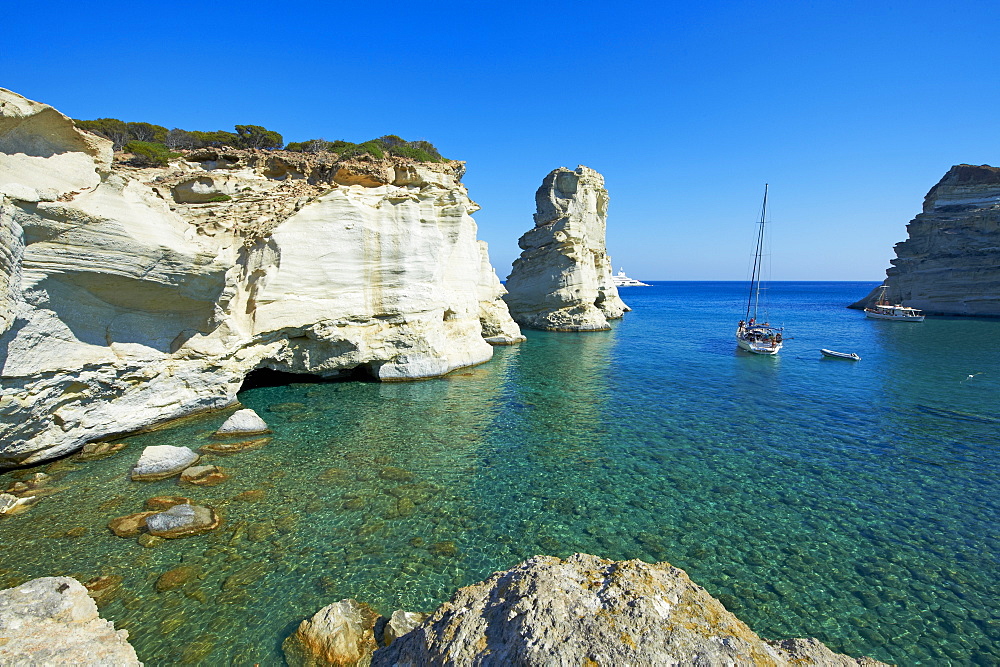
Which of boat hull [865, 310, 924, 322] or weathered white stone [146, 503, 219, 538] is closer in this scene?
weathered white stone [146, 503, 219, 538]

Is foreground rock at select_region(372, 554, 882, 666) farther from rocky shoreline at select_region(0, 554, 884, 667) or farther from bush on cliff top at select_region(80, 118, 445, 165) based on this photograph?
bush on cliff top at select_region(80, 118, 445, 165)

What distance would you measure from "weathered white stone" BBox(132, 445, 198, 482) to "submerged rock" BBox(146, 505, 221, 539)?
1.73m

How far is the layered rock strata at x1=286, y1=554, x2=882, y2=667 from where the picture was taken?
121 inches

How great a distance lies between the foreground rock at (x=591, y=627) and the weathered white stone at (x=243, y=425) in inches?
374

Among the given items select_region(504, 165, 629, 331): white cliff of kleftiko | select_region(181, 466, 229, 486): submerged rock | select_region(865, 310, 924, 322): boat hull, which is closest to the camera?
select_region(181, 466, 229, 486): submerged rock

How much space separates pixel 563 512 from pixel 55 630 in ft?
22.3

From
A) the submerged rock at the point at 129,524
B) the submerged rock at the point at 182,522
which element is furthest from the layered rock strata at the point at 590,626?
the submerged rock at the point at 129,524

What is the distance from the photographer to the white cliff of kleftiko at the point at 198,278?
9.15 meters

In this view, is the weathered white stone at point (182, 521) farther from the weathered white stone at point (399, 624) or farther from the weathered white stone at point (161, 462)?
the weathered white stone at point (399, 624)

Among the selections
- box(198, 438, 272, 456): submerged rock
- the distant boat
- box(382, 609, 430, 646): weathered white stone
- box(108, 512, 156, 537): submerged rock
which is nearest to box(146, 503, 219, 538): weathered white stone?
box(108, 512, 156, 537): submerged rock

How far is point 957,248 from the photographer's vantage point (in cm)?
5097

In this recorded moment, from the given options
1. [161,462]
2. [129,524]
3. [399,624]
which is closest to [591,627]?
[399,624]

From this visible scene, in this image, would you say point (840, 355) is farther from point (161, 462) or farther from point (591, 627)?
point (161, 462)

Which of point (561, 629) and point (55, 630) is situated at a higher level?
point (561, 629)
